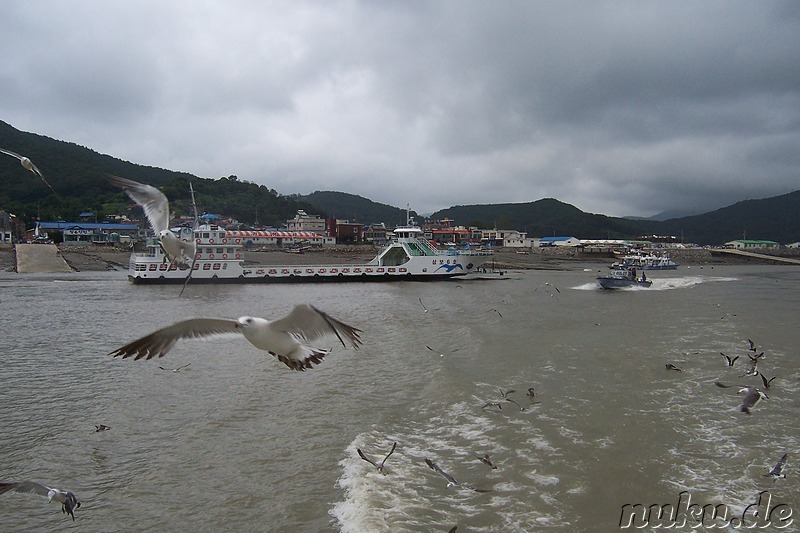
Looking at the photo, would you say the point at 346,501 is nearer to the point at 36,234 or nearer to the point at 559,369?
the point at 559,369

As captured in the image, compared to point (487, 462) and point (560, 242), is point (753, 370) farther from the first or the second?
point (560, 242)

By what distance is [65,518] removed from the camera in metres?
5.11

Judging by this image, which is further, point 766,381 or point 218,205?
point 218,205

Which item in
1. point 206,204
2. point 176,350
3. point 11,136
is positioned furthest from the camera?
point 206,204

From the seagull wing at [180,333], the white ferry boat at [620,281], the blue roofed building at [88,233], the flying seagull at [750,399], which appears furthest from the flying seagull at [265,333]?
the blue roofed building at [88,233]

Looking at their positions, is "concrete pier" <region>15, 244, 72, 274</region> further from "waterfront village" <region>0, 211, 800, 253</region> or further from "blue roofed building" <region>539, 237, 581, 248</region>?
"blue roofed building" <region>539, 237, 581, 248</region>

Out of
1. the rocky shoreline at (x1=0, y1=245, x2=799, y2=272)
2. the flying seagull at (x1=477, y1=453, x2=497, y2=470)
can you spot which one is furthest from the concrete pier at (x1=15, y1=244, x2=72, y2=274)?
the flying seagull at (x1=477, y1=453, x2=497, y2=470)

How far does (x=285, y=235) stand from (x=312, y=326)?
64677 mm

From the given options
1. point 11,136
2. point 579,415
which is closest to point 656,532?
point 579,415

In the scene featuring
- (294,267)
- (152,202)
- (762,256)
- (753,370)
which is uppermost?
(152,202)

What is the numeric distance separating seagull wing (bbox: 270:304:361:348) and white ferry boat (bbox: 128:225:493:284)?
91.8 ft

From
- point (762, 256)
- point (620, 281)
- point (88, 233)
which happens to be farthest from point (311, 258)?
point (762, 256)

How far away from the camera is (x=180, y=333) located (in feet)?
17.5

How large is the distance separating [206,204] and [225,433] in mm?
86990
